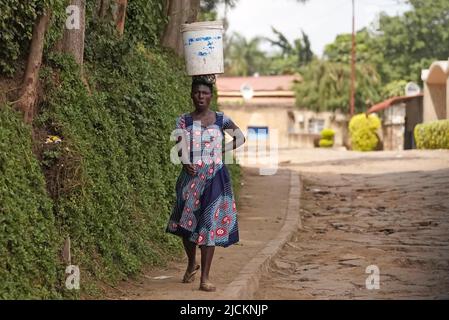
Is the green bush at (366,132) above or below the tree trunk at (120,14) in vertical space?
below

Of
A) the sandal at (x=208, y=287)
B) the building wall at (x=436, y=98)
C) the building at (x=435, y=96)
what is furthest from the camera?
the building wall at (x=436, y=98)

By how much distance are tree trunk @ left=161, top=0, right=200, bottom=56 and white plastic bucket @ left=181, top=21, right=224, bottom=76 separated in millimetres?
3154

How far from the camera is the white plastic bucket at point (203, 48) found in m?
9.99

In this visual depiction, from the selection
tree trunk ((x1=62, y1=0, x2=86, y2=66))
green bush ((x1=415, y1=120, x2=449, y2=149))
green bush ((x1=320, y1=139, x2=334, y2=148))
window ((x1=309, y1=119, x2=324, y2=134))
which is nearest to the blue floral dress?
tree trunk ((x1=62, y1=0, x2=86, y2=66))

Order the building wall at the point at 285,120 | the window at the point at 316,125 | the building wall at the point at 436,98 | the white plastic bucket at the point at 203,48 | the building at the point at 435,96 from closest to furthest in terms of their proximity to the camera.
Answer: the white plastic bucket at the point at 203,48, the building at the point at 435,96, the building wall at the point at 436,98, the building wall at the point at 285,120, the window at the point at 316,125

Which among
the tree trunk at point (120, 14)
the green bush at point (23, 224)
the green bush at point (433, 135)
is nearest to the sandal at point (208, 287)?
the green bush at point (23, 224)

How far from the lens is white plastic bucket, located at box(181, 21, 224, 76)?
9.99m

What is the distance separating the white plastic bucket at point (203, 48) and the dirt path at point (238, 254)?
2.12 m

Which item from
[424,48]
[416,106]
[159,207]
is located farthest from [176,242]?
[424,48]

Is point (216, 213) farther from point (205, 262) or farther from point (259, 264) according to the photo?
point (259, 264)

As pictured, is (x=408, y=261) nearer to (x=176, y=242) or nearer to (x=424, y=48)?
(x=176, y=242)

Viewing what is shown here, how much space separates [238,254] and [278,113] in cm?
4323

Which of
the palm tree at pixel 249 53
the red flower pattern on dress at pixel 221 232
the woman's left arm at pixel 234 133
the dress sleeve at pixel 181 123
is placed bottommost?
the red flower pattern on dress at pixel 221 232

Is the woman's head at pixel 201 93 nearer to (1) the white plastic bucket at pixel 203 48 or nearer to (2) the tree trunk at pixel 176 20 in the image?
(1) the white plastic bucket at pixel 203 48
